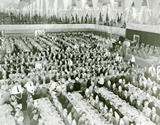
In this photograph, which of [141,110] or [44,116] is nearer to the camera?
[44,116]

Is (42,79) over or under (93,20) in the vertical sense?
under

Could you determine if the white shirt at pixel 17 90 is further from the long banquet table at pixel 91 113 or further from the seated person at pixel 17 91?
the long banquet table at pixel 91 113

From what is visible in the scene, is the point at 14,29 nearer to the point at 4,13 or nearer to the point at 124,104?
the point at 4,13

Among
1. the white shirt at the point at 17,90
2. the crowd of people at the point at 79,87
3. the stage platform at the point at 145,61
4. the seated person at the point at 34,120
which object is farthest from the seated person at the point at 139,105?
the stage platform at the point at 145,61

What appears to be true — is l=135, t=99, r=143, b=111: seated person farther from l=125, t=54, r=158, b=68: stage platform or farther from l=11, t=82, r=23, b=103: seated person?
l=125, t=54, r=158, b=68: stage platform

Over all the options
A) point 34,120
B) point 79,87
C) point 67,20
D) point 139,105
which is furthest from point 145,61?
point 67,20

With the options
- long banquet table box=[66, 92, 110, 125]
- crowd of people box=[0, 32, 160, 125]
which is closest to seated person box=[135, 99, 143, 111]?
crowd of people box=[0, 32, 160, 125]

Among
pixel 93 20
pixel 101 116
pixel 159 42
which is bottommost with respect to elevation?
pixel 101 116

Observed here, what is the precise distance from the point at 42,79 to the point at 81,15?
A: 19970 millimetres

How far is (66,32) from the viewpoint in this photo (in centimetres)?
2788

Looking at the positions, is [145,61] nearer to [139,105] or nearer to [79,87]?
[79,87]

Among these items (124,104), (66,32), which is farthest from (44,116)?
(66,32)

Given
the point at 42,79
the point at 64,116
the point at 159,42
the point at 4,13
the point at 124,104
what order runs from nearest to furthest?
the point at 64,116 < the point at 124,104 < the point at 42,79 < the point at 159,42 < the point at 4,13

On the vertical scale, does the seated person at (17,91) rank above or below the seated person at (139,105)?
above
